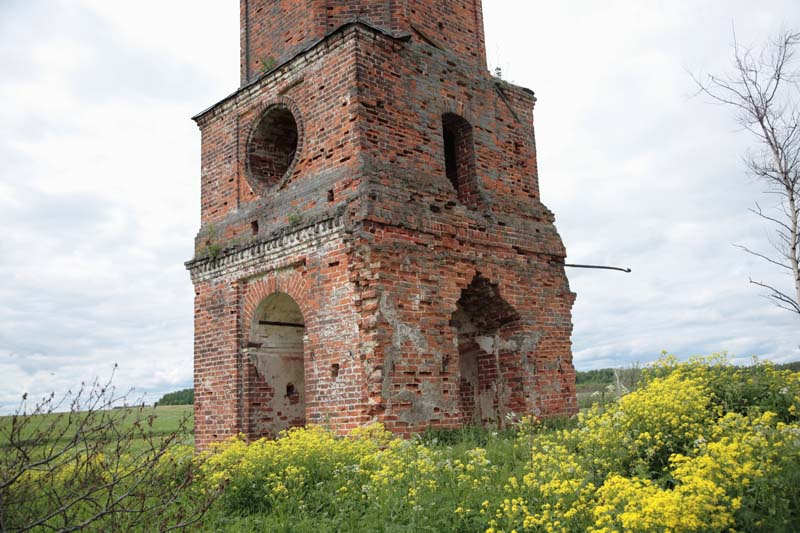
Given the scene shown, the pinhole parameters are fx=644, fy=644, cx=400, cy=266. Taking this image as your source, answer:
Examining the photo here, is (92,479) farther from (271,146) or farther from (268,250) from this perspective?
(271,146)

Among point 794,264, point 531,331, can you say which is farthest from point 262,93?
point 794,264

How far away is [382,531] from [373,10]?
8324mm

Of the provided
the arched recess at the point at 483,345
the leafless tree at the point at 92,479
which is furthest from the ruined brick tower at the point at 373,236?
the leafless tree at the point at 92,479

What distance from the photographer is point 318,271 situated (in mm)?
9148

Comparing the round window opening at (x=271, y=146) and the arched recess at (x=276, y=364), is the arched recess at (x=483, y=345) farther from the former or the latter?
the round window opening at (x=271, y=146)

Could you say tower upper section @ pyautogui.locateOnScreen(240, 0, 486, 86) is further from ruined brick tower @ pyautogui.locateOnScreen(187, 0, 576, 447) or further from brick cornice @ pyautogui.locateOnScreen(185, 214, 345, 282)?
brick cornice @ pyautogui.locateOnScreen(185, 214, 345, 282)

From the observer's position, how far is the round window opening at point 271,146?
11.1m

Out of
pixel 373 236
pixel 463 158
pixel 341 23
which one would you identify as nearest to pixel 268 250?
pixel 373 236

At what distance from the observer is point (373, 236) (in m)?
8.64

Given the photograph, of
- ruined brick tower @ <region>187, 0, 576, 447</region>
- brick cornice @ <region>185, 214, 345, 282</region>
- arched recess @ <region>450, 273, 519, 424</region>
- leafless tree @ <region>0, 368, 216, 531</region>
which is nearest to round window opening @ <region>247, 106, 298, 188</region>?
ruined brick tower @ <region>187, 0, 576, 447</region>

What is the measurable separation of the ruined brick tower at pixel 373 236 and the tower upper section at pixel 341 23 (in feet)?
0.12

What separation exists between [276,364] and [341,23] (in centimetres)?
578

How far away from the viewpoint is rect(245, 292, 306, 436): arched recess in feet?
33.9

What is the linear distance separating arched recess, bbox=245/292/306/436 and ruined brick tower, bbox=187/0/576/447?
1.3 inches
